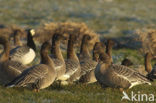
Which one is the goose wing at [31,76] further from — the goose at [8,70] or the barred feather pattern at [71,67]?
the barred feather pattern at [71,67]

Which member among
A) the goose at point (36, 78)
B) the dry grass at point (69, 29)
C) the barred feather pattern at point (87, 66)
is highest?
the goose at point (36, 78)

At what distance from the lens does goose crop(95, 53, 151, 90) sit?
13.0 m

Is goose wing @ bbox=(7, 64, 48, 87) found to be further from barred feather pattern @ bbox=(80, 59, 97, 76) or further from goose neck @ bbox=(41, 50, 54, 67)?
barred feather pattern @ bbox=(80, 59, 97, 76)

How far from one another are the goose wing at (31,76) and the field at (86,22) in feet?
1.21

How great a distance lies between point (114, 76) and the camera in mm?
12992

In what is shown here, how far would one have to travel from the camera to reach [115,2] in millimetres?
96312

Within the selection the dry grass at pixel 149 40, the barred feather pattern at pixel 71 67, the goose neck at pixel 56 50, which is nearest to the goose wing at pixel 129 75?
the barred feather pattern at pixel 71 67

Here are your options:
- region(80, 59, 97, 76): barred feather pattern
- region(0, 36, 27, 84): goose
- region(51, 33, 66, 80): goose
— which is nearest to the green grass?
region(51, 33, 66, 80): goose

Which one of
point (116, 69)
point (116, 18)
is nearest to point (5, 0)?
point (116, 18)

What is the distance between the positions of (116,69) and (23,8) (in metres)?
62.2

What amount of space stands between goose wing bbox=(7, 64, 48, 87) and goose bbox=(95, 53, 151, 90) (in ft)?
6.31

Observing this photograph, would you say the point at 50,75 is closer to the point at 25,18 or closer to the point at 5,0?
the point at 25,18

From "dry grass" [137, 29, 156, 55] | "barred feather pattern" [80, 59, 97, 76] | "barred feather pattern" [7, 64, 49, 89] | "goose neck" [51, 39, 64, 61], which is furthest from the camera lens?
"dry grass" [137, 29, 156, 55]

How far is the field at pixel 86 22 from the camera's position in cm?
1177
